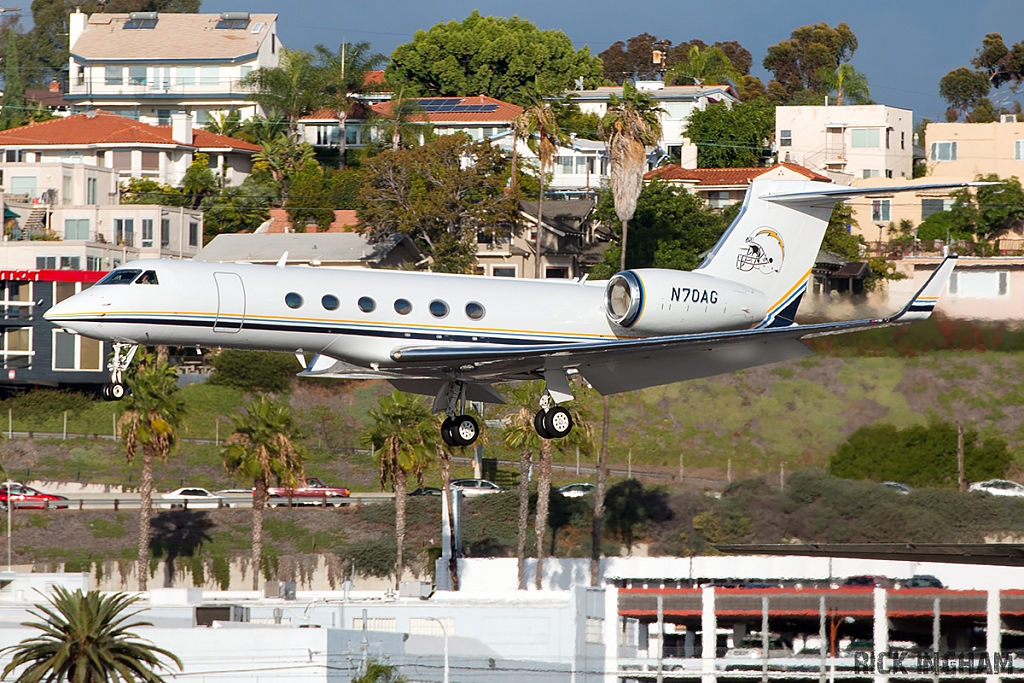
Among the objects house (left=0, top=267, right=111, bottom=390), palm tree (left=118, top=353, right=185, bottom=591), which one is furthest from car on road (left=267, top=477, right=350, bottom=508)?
house (left=0, top=267, right=111, bottom=390)

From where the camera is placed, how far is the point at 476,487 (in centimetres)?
6366

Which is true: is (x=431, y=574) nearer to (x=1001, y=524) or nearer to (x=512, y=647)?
(x=512, y=647)

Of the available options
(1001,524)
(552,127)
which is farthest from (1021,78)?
(1001,524)

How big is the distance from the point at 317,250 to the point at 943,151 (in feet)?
139

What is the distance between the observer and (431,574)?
194 ft

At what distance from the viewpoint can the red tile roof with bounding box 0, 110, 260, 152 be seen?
96750 millimetres

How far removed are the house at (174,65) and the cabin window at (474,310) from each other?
90.6m

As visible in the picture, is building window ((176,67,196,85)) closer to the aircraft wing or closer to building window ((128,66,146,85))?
building window ((128,66,146,85))

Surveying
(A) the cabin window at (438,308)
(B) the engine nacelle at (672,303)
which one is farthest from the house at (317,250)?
(A) the cabin window at (438,308)

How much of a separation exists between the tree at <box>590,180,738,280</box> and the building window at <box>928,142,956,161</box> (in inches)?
904

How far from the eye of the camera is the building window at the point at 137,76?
120 m

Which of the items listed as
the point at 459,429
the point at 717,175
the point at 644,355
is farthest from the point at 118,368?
the point at 717,175

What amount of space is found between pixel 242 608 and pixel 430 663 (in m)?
5.81

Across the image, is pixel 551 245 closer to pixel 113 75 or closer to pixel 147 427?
pixel 147 427
